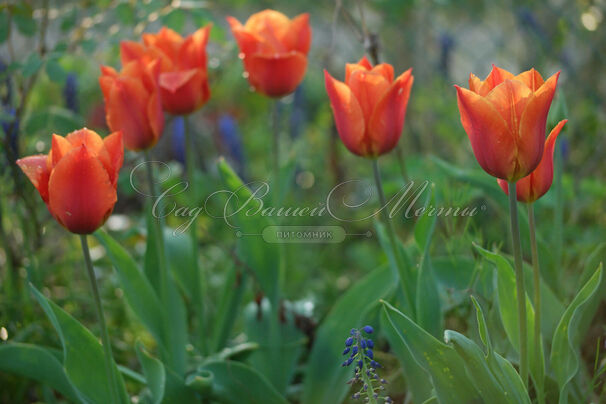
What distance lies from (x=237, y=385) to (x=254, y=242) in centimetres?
29

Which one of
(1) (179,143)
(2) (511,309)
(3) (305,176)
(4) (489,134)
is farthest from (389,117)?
(3) (305,176)

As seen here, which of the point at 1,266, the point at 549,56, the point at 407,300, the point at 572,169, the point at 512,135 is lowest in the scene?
the point at 1,266

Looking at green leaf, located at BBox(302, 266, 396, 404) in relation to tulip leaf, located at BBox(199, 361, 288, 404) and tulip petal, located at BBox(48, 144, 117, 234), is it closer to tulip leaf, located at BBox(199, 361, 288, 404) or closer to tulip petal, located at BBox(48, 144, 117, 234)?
tulip leaf, located at BBox(199, 361, 288, 404)

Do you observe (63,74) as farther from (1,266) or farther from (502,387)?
(502,387)

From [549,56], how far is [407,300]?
4.53 feet

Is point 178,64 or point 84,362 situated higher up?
point 178,64

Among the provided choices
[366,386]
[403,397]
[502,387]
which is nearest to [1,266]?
[403,397]

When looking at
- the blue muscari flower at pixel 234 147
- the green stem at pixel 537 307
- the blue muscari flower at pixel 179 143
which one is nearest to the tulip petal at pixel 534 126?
the green stem at pixel 537 307

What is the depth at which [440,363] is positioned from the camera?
33.0 inches

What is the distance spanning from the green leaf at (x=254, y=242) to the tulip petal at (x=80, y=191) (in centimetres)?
42

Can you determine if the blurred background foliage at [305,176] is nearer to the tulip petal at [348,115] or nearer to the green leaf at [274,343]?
the green leaf at [274,343]

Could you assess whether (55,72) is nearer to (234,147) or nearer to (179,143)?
(234,147)

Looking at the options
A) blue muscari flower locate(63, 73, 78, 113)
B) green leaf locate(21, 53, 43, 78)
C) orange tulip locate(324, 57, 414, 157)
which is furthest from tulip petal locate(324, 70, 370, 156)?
blue muscari flower locate(63, 73, 78, 113)

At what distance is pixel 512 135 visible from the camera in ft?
2.47
